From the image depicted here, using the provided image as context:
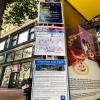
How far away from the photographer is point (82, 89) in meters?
2.16

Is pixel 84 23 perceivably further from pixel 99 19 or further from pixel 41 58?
pixel 41 58

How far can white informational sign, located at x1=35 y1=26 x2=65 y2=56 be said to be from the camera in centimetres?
212

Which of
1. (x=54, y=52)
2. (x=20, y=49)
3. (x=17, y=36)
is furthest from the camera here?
(x=17, y=36)

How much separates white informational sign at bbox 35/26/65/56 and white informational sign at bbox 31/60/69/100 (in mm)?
97

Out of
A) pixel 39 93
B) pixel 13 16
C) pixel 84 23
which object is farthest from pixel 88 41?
pixel 13 16

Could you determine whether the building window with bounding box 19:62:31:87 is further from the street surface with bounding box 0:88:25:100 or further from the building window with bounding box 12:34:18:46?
the building window with bounding box 12:34:18:46

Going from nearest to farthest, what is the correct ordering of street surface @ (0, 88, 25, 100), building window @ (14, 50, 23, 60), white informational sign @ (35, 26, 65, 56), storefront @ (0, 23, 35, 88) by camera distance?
white informational sign @ (35, 26, 65, 56) → street surface @ (0, 88, 25, 100) → storefront @ (0, 23, 35, 88) → building window @ (14, 50, 23, 60)

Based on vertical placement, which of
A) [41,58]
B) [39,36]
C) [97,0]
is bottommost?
[41,58]

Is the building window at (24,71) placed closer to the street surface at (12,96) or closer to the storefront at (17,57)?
the storefront at (17,57)

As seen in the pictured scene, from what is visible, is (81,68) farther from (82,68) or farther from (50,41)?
(50,41)

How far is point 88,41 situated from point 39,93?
84 cm

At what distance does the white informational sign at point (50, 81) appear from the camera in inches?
78.4

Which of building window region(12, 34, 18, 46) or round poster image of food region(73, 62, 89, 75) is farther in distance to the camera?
building window region(12, 34, 18, 46)

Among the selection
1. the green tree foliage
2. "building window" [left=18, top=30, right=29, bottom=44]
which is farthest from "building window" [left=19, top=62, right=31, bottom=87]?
the green tree foliage
